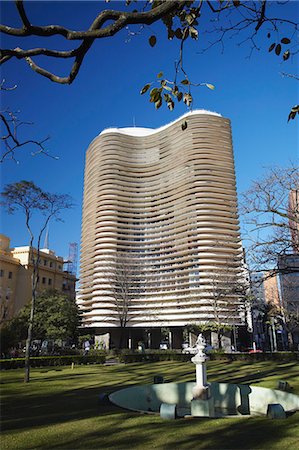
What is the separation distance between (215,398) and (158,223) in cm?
7425

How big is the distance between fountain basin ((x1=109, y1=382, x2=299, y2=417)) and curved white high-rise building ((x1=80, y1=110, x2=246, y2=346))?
155 feet

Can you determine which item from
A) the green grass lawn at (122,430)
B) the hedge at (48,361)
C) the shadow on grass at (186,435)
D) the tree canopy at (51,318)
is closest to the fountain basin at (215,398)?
the green grass lawn at (122,430)

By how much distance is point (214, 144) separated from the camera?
85438mm

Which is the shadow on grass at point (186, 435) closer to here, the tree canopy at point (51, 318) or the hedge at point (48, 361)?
the hedge at point (48, 361)

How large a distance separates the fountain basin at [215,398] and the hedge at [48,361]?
18.8 m

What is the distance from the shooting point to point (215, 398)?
15.2 m

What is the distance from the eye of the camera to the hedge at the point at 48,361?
29288mm

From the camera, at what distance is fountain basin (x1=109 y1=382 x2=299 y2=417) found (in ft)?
44.7

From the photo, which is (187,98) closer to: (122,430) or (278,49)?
(278,49)

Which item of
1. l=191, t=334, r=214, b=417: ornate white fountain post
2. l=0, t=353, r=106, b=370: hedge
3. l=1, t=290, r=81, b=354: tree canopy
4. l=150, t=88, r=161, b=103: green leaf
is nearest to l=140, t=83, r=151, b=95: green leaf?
l=150, t=88, r=161, b=103: green leaf

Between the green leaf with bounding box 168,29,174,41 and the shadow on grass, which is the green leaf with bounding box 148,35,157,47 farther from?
the shadow on grass

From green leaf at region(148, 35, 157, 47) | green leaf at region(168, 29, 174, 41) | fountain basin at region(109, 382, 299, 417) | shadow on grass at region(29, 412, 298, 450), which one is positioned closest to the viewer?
green leaf at region(148, 35, 157, 47)

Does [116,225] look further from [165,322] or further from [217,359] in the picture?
[217,359]

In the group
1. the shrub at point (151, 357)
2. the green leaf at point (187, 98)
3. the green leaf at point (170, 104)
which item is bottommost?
the shrub at point (151, 357)
